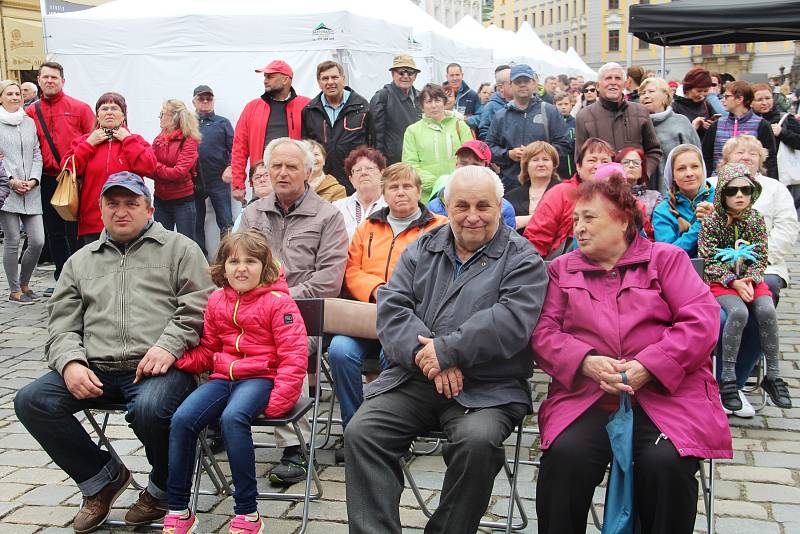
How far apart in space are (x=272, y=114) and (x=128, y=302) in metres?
4.49

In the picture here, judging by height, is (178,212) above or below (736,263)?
above

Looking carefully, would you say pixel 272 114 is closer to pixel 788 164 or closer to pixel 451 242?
pixel 451 242

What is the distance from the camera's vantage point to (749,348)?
18.9 ft

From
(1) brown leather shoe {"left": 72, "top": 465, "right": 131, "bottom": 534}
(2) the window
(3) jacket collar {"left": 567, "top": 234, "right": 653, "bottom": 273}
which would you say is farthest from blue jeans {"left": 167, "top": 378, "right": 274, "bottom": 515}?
(2) the window

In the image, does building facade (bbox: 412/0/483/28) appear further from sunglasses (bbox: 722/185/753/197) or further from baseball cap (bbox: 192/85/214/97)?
sunglasses (bbox: 722/185/753/197)

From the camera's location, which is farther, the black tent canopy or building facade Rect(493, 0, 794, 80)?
building facade Rect(493, 0, 794, 80)

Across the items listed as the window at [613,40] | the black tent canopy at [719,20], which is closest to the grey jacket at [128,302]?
the black tent canopy at [719,20]

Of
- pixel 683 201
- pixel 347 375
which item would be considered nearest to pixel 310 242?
pixel 347 375

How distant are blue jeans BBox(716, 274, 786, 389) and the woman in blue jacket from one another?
21.5 inches

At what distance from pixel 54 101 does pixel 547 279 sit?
22.5ft

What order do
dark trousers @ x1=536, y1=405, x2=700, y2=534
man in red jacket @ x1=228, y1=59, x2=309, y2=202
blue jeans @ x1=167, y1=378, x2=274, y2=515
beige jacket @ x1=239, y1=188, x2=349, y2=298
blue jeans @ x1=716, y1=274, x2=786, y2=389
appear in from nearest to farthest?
dark trousers @ x1=536, y1=405, x2=700, y2=534, blue jeans @ x1=167, y1=378, x2=274, y2=515, beige jacket @ x1=239, y1=188, x2=349, y2=298, blue jeans @ x1=716, y1=274, x2=786, y2=389, man in red jacket @ x1=228, y1=59, x2=309, y2=202

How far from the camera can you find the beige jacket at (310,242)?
5.11 m

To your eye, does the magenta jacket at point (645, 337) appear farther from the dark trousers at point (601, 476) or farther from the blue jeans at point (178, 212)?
the blue jeans at point (178, 212)

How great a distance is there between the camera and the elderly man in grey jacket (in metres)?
3.58
